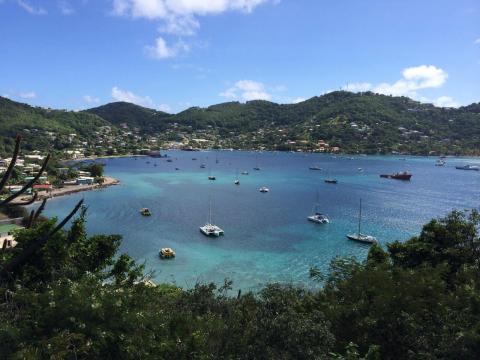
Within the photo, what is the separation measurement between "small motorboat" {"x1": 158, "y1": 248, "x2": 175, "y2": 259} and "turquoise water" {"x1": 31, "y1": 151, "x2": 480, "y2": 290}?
56 centimetres

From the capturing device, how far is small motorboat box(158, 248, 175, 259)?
115 feet

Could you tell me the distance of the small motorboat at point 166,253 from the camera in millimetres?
35009

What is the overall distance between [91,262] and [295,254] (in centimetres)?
2200

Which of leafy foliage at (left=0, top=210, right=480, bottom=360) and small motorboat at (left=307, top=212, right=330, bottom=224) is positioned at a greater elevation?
leafy foliage at (left=0, top=210, right=480, bottom=360)

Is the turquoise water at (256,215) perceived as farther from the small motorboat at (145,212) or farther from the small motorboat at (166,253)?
the small motorboat at (145,212)

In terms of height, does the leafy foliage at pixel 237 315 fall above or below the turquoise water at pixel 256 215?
above

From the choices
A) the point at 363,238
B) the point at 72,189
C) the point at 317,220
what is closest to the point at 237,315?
the point at 363,238

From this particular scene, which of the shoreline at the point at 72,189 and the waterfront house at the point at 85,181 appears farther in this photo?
the waterfront house at the point at 85,181

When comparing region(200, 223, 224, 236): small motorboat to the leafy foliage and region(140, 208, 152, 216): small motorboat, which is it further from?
the leafy foliage

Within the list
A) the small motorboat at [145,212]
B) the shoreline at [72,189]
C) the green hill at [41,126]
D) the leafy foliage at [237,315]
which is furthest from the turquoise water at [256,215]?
the green hill at [41,126]

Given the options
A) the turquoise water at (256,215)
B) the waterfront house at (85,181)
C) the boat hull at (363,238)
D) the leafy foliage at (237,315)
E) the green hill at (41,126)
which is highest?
the green hill at (41,126)

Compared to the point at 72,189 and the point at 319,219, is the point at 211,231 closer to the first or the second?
the point at 319,219

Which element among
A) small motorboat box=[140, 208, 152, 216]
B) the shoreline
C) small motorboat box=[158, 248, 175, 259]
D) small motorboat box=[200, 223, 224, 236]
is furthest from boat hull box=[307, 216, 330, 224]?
the shoreline

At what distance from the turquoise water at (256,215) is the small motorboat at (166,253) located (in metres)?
0.56
